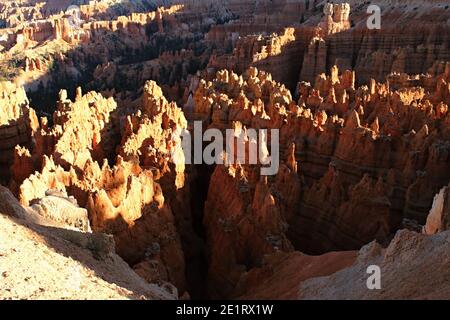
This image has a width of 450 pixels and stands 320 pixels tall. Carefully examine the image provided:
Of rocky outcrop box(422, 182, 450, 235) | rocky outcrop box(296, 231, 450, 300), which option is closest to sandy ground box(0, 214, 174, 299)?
rocky outcrop box(296, 231, 450, 300)

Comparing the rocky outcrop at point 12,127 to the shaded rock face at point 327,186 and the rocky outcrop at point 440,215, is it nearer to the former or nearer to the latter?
the shaded rock face at point 327,186

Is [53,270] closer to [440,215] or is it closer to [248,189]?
[440,215]

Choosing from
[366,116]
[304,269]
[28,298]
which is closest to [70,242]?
[28,298]

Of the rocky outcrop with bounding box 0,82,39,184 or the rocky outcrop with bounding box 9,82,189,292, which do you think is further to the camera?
the rocky outcrop with bounding box 0,82,39,184

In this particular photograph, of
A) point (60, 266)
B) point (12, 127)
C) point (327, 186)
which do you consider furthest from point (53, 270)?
point (12, 127)

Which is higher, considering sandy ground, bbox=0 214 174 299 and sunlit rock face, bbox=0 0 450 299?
sandy ground, bbox=0 214 174 299

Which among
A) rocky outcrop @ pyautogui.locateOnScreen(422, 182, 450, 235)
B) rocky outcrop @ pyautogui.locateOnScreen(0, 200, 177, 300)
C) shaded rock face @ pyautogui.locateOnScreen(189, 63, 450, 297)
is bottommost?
shaded rock face @ pyautogui.locateOnScreen(189, 63, 450, 297)

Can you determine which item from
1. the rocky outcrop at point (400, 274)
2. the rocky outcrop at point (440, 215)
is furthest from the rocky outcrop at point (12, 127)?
the rocky outcrop at point (440, 215)

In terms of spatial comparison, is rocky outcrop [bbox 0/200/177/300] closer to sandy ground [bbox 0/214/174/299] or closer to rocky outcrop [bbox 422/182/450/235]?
sandy ground [bbox 0/214/174/299]

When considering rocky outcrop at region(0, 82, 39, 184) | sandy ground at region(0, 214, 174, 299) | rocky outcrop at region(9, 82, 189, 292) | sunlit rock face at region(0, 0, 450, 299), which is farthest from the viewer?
rocky outcrop at region(0, 82, 39, 184)

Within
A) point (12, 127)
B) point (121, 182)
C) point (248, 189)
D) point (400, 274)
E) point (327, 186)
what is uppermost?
point (400, 274)

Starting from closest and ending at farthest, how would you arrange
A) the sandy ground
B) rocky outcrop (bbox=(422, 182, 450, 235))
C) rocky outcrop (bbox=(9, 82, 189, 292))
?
the sandy ground → rocky outcrop (bbox=(422, 182, 450, 235)) → rocky outcrop (bbox=(9, 82, 189, 292))
